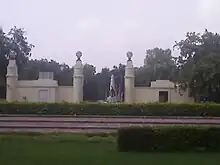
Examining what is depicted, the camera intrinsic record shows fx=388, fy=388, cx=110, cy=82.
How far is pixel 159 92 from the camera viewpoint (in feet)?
111

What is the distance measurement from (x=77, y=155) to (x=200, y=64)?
82.0ft

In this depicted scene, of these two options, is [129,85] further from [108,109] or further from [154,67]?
[154,67]

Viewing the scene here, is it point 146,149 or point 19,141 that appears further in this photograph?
point 19,141

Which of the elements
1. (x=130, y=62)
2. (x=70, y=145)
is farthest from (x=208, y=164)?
(x=130, y=62)

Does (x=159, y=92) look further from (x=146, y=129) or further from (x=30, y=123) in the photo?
(x=146, y=129)

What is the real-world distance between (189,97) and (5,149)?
25880 mm

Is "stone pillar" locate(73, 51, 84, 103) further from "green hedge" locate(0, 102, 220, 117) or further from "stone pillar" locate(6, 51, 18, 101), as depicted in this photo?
"green hedge" locate(0, 102, 220, 117)

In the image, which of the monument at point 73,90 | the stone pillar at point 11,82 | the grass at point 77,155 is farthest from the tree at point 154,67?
the grass at point 77,155

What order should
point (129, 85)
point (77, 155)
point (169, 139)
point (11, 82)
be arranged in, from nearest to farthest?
point (77, 155) → point (169, 139) → point (129, 85) → point (11, 82)

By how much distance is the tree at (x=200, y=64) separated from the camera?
3303 cm

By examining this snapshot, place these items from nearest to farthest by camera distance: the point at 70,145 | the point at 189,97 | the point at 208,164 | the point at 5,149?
1. the point at 208,164
2. the point at 5,149
3. the point at 70,145
4. the point at 189,97

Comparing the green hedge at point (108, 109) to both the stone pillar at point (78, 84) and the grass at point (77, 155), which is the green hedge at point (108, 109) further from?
the grass at point (77, 155)

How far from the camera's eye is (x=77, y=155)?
10.6m

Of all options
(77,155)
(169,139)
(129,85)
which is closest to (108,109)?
(129,85)
